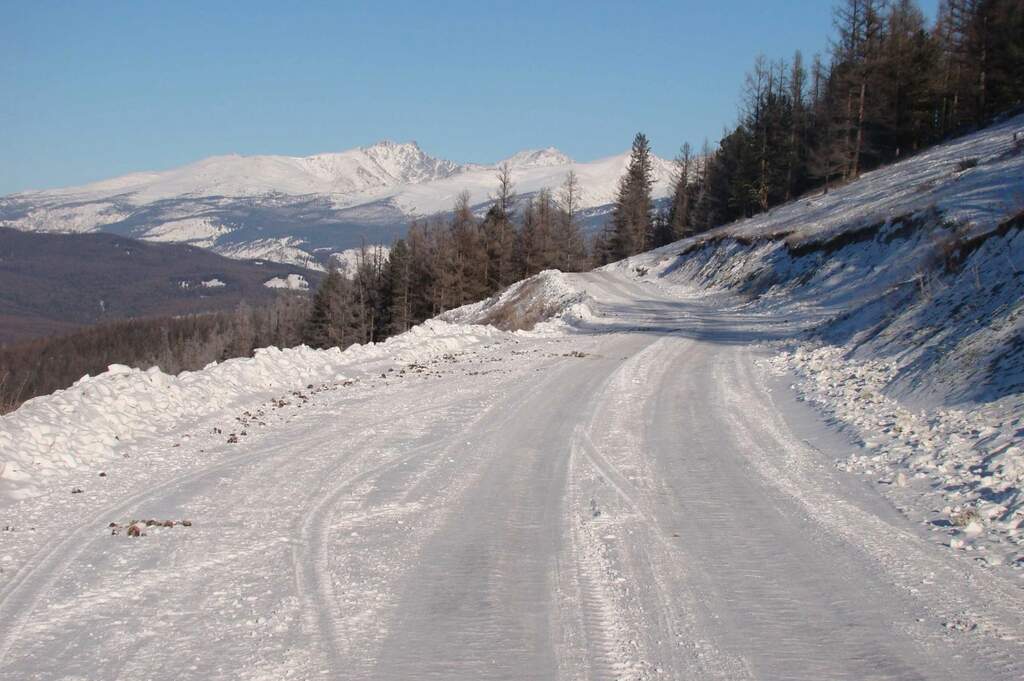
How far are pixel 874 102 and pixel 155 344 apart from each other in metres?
139

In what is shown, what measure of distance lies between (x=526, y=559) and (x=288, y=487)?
10.4ft

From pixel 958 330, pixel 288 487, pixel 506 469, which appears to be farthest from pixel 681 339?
pixel 288 487

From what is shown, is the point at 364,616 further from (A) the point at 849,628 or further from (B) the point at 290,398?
(B) the point at 290,398

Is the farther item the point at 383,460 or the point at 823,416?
the point at 823,416

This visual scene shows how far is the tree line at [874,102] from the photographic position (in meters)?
47.3

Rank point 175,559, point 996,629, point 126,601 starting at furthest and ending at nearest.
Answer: point 175,559, point 126,601, point 996,629

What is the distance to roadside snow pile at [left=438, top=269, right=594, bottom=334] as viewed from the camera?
28.4 metres

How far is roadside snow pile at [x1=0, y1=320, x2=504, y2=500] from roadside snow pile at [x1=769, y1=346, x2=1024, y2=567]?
29.3 ft

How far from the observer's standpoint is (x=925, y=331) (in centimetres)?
1419

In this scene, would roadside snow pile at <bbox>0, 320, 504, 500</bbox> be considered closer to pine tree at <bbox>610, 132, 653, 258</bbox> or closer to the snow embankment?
the snow embankment

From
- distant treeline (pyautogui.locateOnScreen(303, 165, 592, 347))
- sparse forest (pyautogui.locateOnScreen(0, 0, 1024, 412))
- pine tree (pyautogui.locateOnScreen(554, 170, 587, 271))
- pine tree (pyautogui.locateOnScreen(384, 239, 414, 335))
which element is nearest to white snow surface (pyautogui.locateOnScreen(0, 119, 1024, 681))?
sparse forest (pyautogui.locateOnScreen(0, 0, 1024, 412))

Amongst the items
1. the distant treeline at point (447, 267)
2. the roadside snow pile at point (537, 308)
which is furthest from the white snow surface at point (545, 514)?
the distant treeline at point (447, 267)

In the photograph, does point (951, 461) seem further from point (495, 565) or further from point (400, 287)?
point (400, 287)

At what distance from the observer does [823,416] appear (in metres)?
11.6
